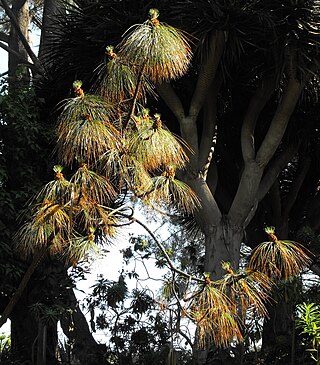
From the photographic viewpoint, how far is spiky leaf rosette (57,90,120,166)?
4723 millimetres

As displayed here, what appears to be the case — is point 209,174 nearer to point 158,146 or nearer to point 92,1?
point 92,1

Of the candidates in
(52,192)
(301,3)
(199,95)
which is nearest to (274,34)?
(301,3)

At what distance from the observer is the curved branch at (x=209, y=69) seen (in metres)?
7.44

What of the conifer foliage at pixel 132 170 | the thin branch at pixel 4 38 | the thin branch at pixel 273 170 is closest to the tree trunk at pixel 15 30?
the thin branch at pixel 4 38

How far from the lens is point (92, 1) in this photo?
27.2 ft

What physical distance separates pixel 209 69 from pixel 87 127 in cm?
301

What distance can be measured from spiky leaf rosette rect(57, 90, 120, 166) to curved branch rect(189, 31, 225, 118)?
2.64m

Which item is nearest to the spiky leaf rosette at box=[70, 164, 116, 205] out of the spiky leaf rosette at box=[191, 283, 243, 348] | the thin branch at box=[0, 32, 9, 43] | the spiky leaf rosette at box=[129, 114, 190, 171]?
the spiky leaf rosette at box=[129, 114, 190, 171]

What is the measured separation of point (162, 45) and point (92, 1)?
12.4 feet

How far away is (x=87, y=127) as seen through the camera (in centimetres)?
473

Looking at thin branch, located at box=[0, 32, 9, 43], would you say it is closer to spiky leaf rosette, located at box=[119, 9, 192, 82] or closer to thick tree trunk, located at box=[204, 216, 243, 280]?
thick tree trunk, located at box=[204, 216, 243, 280]

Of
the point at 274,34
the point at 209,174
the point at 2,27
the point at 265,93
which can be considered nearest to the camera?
the point at 274,34

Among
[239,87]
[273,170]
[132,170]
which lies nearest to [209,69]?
[239,87]

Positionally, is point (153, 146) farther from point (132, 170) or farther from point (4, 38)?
point (4, 38)
